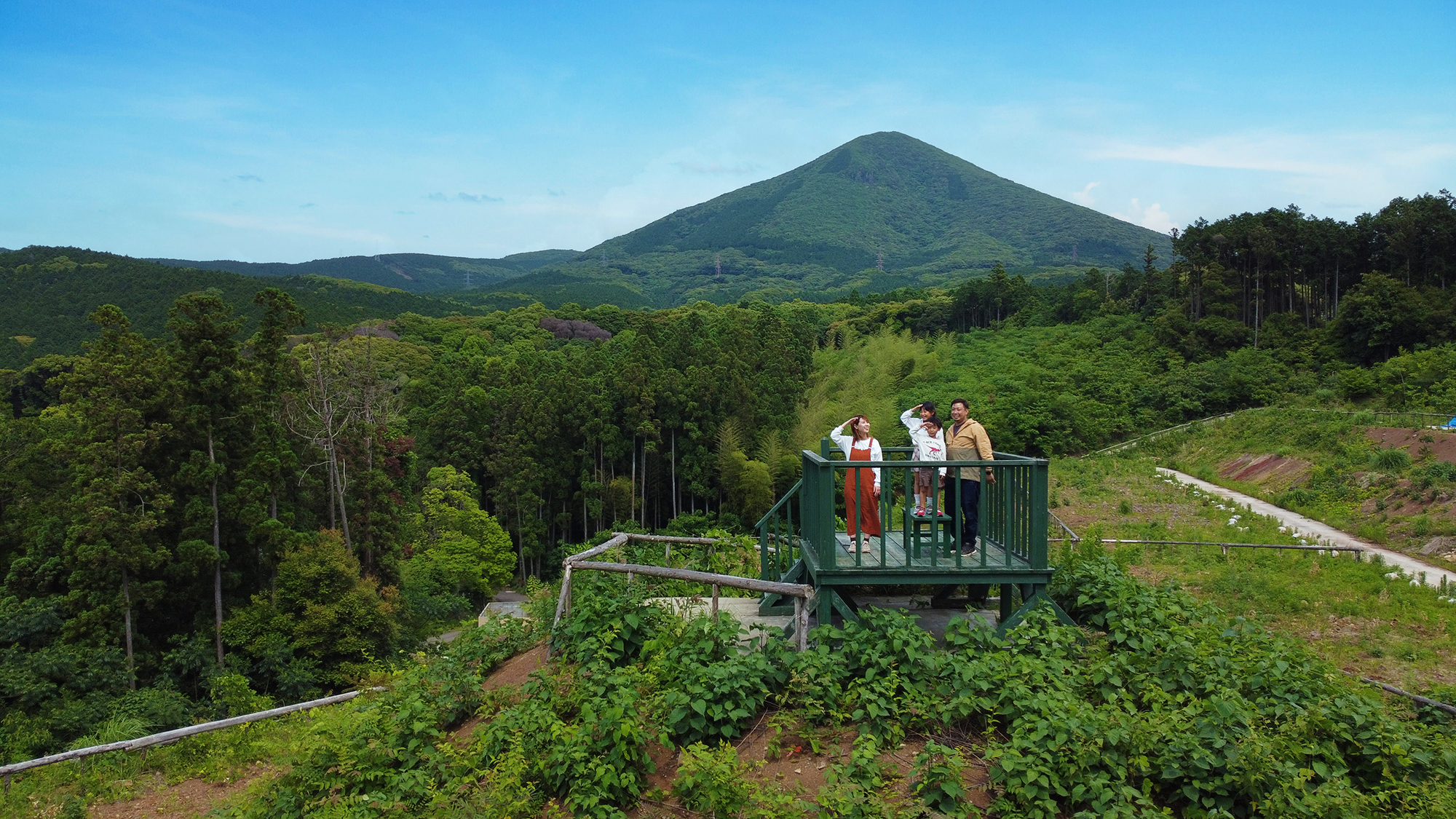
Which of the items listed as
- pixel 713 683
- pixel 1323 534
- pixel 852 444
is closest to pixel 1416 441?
pixel 1323 534

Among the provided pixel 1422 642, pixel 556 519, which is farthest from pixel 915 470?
pixel 556 519

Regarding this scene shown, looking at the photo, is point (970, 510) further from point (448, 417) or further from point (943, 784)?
point (448, 417)

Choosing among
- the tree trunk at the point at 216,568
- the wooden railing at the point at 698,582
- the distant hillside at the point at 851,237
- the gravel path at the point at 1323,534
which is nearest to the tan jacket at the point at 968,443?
the wooden railing at the point at 698,582

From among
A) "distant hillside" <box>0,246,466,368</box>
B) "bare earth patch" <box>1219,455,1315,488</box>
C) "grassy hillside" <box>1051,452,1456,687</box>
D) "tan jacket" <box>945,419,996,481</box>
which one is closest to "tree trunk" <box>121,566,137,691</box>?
"tan jacket" <box>945,419,996,481</box>

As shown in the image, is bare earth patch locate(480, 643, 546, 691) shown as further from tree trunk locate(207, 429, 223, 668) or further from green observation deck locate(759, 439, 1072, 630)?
tree trunk locate(207, 429, 223, 668)

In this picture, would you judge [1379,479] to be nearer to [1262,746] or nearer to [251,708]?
[1262,746]

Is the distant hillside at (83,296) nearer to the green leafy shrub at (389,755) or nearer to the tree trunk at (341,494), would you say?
the tree trunk at (341,494)
